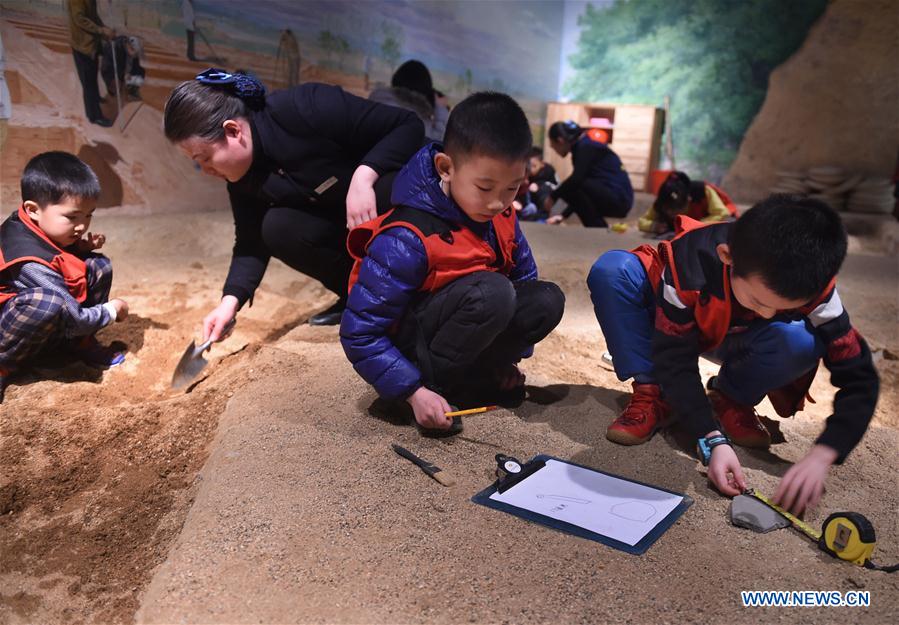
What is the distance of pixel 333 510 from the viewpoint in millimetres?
1349

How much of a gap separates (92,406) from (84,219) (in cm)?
63

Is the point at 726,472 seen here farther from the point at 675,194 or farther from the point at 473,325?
the point at 675,194

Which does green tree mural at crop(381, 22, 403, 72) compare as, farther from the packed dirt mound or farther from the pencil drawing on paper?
the pencil drawing on paper

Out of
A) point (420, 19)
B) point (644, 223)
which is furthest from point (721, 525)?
point (420, 19)

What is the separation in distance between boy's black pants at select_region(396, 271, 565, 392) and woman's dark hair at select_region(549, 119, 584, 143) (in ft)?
Answer: 11.7

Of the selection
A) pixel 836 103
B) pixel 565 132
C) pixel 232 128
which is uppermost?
pixel 836 103

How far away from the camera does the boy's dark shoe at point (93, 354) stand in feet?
7.83

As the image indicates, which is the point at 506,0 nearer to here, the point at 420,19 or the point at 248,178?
the point at 420,19

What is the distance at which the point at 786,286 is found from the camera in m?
1.27

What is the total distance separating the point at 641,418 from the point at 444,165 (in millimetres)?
817

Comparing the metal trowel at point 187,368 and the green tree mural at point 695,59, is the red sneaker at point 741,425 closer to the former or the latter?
the metal trowel at point 187,368

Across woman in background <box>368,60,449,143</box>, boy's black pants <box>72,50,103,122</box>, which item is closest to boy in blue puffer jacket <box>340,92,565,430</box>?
woman in background <box>368,60,449,143</box>

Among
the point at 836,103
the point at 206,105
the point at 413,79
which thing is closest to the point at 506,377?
the point at 206,105

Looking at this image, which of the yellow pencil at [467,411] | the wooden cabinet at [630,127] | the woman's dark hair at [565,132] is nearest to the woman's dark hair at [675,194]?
the woman's dark hair at [565,132]
